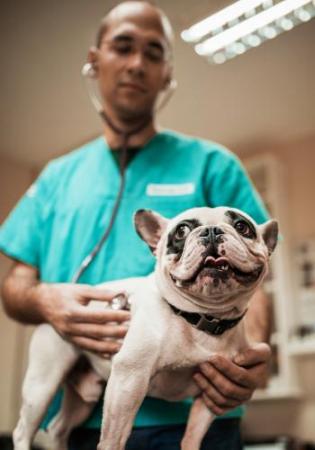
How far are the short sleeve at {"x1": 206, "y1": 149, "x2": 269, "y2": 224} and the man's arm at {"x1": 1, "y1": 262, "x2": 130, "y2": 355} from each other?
22cm

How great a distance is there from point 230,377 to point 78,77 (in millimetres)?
517

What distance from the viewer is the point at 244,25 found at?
628 mm

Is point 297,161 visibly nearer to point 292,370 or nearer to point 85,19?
point 292,370

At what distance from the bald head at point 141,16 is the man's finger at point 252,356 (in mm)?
438

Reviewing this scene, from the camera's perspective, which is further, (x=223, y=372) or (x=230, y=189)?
(x=230, y=189)

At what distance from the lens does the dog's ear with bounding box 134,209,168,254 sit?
582 mm

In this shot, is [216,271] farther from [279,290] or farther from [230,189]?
[279,290]

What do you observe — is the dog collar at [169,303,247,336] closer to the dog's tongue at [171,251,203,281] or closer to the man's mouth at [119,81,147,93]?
the dog's tongue at [171,251,203,281]

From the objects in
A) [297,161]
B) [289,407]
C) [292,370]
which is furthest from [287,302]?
[297,161]

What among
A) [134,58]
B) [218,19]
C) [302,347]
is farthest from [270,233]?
[302,347]

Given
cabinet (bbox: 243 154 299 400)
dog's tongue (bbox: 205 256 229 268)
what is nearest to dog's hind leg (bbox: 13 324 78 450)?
dog's tongue (bbox: 205 256 229 268)

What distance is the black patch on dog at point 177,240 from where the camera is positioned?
525 millimetres

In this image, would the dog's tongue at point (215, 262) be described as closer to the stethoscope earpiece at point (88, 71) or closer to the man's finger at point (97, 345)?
the man's finger at point (97, 345)

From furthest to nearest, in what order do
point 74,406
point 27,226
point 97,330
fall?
1. point 27,226
2. point 74,406
3. point 97,330
